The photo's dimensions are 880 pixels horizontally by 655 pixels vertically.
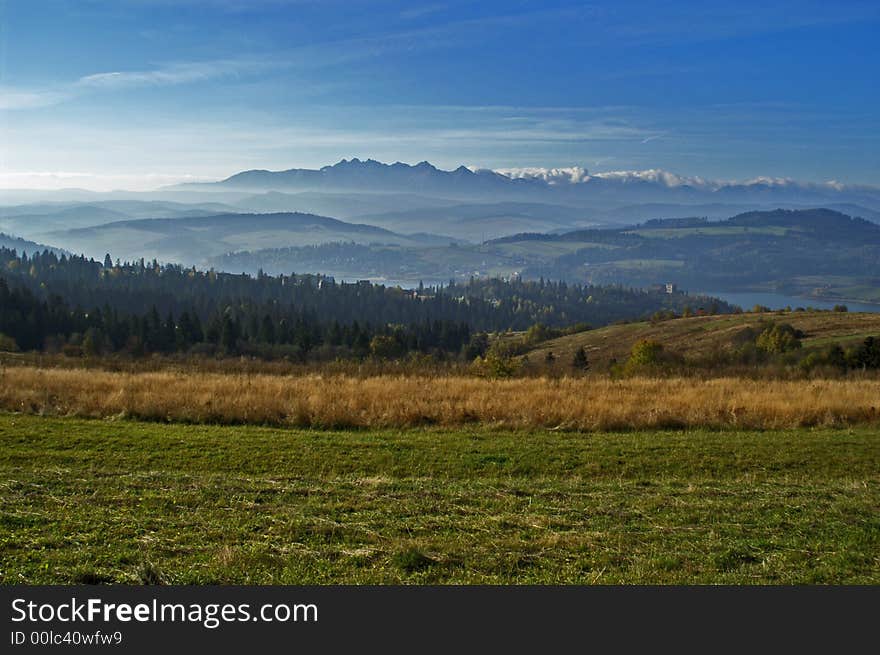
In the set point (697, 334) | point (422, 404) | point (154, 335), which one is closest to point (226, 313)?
point (154, 335)

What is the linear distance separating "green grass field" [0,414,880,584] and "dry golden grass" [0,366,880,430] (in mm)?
1332

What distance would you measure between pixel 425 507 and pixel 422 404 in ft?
24.4

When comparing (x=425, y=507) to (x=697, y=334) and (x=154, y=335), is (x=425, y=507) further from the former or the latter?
(x=697, y=334)

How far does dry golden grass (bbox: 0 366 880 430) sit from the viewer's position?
1472 cm

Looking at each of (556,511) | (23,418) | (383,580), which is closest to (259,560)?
(383,580)

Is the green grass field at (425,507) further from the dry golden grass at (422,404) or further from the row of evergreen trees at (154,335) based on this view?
the row of evergreen trees at (154,335)

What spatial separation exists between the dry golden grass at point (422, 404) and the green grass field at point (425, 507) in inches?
52.4

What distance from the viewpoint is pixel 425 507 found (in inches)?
315

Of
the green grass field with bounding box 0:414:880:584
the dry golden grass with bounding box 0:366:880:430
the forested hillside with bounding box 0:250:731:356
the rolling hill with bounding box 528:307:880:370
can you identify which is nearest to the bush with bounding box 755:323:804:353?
the rolling hill with bounding box 528:307:880:370

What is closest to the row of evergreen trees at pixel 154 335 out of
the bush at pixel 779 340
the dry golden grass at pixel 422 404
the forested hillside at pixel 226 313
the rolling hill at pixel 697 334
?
the forested hillside at pixel 226 313

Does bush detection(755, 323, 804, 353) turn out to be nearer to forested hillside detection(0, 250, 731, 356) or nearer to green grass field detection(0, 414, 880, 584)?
forested hillside detection(0, 250, 731, 356)

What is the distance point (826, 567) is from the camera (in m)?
6.04

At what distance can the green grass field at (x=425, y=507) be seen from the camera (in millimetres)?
5859

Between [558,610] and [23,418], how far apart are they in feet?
41.7
